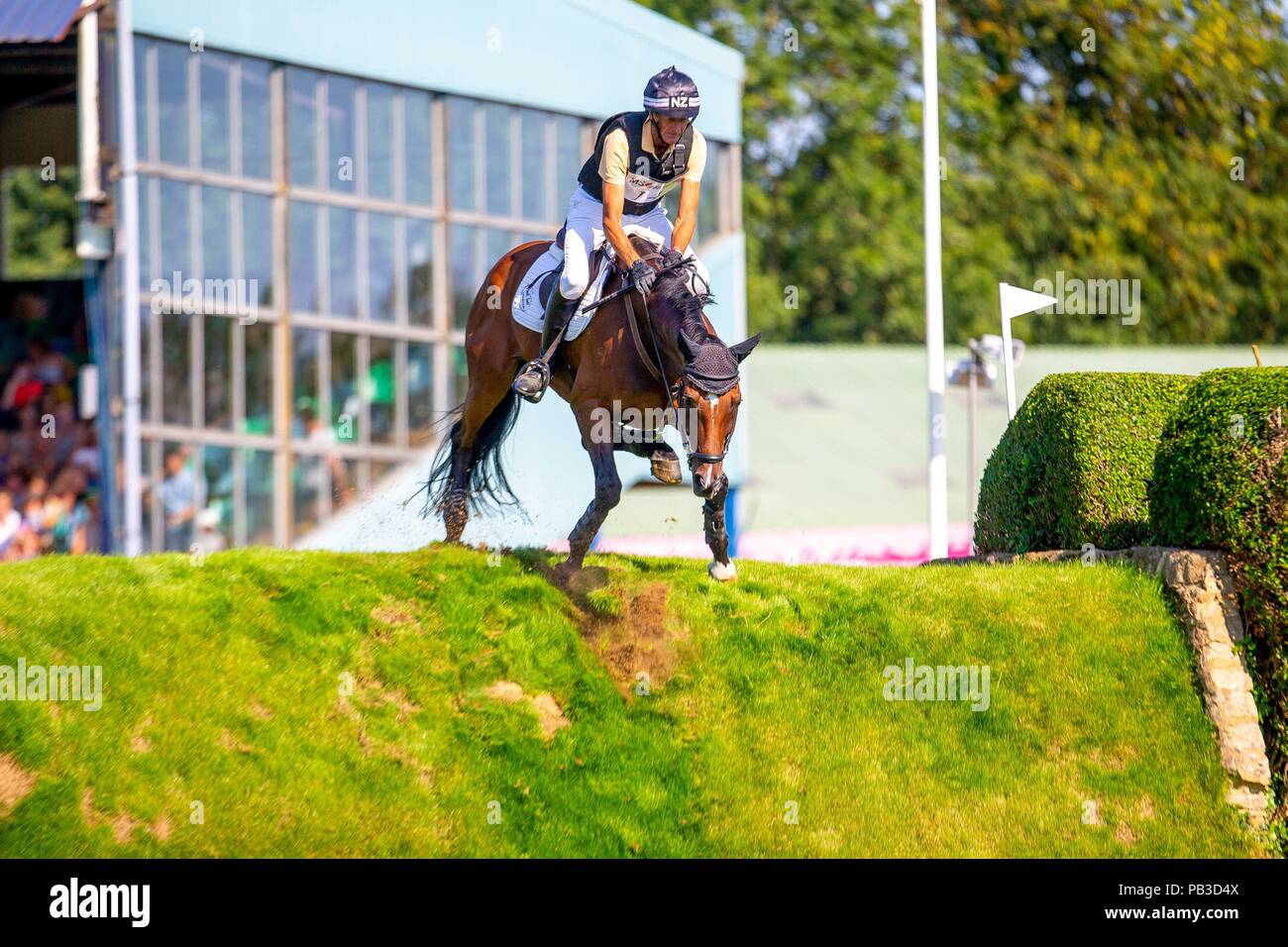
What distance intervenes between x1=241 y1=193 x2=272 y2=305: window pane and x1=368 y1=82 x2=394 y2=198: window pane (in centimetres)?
135

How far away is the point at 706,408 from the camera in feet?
28.5

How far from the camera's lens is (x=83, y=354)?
67.2 ft

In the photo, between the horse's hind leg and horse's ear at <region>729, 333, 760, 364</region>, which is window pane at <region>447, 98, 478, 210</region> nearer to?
the horse's hind leg

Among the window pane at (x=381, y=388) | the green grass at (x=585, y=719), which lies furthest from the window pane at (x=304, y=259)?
the green grass at (x=585, y=719)

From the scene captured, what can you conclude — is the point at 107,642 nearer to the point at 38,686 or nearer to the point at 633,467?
the point at 38,686

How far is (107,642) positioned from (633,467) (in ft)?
45.0

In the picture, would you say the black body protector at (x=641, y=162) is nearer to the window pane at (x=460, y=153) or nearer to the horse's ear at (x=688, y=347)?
the horse's ear at (x=688, y=347)

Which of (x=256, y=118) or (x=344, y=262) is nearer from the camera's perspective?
(x=256, y=118)

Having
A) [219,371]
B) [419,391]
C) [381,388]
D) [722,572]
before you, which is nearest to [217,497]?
[219,371]

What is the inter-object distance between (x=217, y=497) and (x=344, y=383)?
208 cm

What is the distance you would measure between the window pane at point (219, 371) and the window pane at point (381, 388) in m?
1.70

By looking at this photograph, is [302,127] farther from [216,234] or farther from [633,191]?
[633,191]

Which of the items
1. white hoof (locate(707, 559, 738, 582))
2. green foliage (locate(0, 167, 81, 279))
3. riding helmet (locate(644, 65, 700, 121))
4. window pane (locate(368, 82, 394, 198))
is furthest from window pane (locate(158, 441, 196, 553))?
green foliage (locate(0, 167, 81, 279))

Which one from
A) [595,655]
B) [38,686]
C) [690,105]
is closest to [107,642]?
[38,686]
